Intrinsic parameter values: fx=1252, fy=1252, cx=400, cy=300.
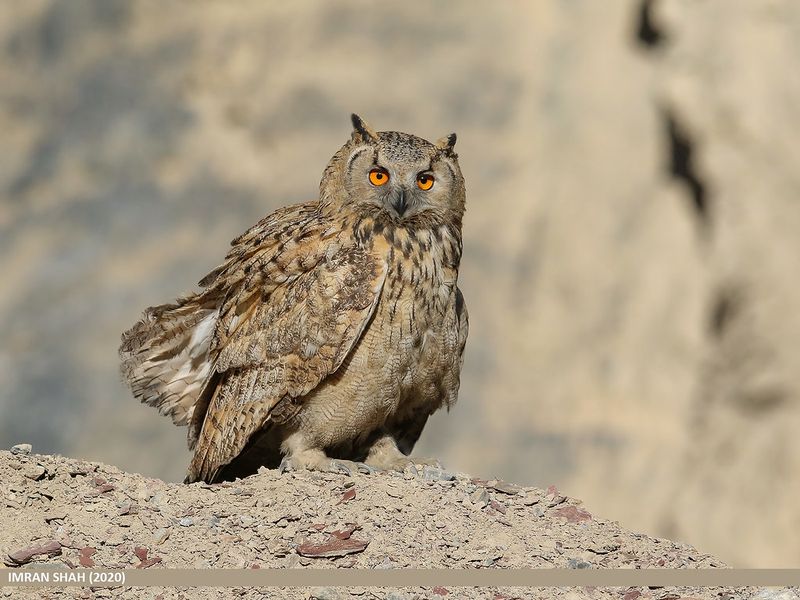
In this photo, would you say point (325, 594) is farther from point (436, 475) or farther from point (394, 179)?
point (394, 179)

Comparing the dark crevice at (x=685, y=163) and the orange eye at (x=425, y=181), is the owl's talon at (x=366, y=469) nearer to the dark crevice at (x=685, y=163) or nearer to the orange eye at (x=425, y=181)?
the orange eye at (x=425, y=181)

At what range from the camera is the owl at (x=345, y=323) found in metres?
5.49

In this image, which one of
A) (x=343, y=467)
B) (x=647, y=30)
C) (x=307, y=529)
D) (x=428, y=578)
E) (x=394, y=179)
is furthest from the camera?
(x=647, y=30)

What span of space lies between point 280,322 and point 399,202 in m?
0.76

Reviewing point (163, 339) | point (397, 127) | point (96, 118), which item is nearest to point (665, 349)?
point (397, 127)

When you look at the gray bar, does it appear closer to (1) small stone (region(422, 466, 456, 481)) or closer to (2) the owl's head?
(1) small stone (region(422, 466, 456, 481))

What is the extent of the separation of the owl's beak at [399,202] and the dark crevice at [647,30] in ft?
26.3

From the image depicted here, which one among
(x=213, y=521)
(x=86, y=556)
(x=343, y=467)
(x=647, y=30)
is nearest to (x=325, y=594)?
(x=213, y=521)

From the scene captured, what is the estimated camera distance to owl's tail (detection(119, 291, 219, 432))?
617cm

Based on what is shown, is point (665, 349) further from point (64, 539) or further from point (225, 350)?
point (64, 539)

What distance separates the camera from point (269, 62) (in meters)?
12.5

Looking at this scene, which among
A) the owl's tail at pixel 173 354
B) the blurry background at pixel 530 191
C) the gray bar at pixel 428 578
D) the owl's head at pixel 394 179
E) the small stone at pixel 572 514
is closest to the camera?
the gray bar at pixel 428 578

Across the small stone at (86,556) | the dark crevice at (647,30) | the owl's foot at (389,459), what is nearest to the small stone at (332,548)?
the small stone at (86,556)

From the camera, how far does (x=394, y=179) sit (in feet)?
18.7
